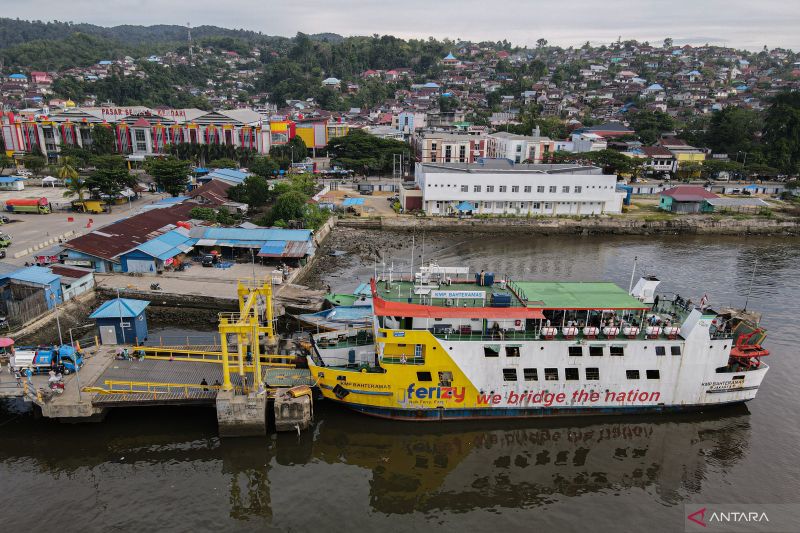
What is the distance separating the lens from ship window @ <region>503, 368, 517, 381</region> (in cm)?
2012

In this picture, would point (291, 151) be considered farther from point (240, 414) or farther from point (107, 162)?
point (240, 414)

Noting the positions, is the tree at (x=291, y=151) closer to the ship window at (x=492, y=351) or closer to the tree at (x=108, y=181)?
the tree at (x=108, y=181)

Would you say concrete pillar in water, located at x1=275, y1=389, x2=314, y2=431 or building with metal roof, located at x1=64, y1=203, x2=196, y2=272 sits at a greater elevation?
building with metal roof, located at x1=64, y1=203, x2=196, y2=272

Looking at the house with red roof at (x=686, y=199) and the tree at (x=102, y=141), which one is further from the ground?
the tree at (x=102, y=141)

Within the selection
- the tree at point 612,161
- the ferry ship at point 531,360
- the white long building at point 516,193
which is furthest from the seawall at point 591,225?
the ferry ship at point 531,360

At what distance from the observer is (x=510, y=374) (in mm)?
20172

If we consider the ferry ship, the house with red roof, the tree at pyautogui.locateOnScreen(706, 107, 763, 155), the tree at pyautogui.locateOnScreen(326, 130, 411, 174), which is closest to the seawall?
the house with red roof

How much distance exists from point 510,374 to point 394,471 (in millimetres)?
5878

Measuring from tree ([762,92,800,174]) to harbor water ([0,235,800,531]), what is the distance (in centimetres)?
7219

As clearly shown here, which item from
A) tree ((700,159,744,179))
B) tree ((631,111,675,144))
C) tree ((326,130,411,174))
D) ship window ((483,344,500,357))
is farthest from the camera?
tree ((631,111,675,144))
